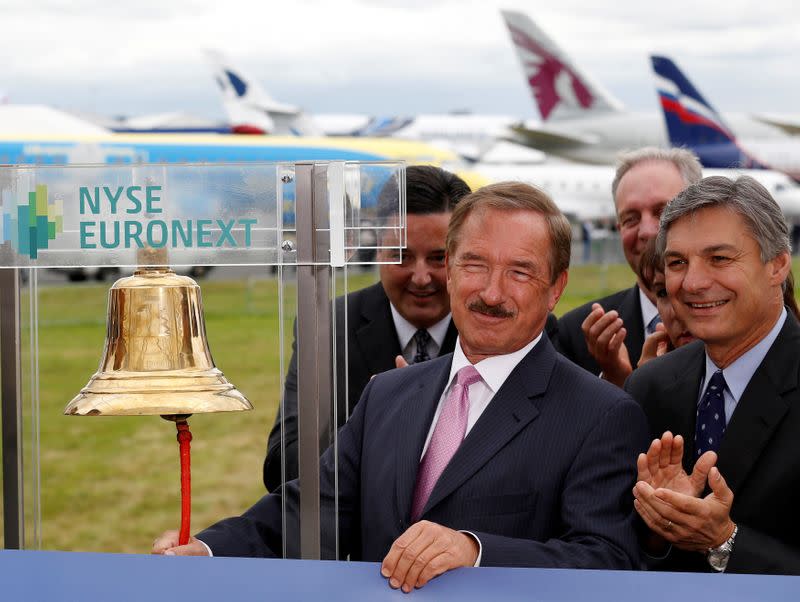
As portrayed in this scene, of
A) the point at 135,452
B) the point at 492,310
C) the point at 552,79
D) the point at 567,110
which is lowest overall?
the point at 135,452

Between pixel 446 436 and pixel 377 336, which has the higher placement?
pixel 377 336

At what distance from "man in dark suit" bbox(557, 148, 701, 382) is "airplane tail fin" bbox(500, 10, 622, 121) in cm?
3814

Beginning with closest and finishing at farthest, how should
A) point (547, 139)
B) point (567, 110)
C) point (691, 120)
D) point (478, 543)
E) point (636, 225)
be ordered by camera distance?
1. point (478, 543)
2. point (636, 225)
3. point (691, 120)
4. point (547, 139)
5. point (567, 110)

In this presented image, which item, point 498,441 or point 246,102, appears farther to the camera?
point 246,102

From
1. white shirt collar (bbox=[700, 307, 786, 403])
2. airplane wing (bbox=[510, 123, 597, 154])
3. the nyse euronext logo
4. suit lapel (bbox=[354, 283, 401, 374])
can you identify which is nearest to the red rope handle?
the nyse euronext logo

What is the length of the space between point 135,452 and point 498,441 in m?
9.15

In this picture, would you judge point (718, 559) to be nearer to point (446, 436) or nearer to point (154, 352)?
point (446, 436)

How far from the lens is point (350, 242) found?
2.18 metres

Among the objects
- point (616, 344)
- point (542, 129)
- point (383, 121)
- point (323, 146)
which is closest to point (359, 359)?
point (616, 344)

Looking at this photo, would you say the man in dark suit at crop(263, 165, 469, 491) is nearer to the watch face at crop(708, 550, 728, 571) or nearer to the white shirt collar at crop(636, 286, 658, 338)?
the white shirt collar at crop(636, 286, 658, 338)

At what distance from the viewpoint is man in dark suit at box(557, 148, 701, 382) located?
12.9 ft

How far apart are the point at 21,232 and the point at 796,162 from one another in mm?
42493

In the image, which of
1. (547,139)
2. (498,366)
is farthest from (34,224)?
(547,139)

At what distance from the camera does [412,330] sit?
3.73 m
